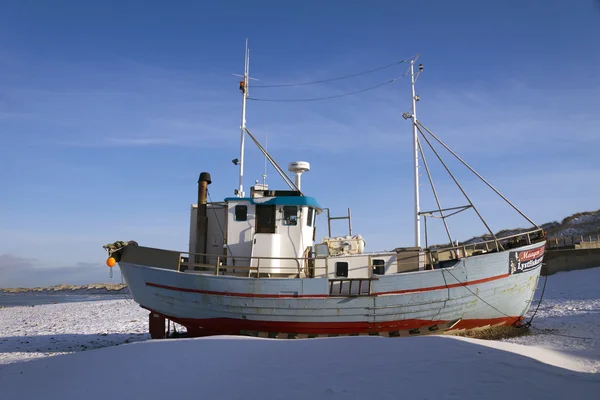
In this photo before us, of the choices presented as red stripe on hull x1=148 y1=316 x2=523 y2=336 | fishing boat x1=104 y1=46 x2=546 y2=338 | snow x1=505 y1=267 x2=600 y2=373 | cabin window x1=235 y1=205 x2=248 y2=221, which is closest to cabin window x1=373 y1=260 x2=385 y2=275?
fishing boat x1=104 y1=46 x2=546 y2=338

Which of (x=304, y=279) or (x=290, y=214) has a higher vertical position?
Result: (x=290, y=214)

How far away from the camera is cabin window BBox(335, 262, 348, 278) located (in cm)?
1234

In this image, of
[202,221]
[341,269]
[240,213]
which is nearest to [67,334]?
[202,221]

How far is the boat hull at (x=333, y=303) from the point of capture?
11562 mm

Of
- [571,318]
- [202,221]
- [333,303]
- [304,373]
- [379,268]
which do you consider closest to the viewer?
[304,373]

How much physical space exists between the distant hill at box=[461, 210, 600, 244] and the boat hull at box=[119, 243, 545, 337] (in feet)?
101

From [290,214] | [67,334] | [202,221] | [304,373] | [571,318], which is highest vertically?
[290,214]

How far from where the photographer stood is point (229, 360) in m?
7.54

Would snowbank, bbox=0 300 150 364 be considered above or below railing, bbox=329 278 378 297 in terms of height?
below

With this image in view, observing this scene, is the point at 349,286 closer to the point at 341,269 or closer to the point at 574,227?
the point at 341,269

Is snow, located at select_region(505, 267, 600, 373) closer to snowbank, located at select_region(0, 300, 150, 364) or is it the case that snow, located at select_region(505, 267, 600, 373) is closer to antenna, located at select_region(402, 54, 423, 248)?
antenna, located at select_region(402, 54, 423, 248)

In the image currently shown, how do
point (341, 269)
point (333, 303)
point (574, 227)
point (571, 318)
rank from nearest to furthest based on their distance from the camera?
point (333, 303) → point (341, 269) → point (571, 318) → point (574, 227)

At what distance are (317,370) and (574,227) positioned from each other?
47.4m

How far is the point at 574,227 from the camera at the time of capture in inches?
1720
